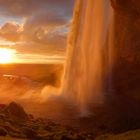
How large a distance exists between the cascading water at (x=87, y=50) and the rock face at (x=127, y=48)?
1.59m

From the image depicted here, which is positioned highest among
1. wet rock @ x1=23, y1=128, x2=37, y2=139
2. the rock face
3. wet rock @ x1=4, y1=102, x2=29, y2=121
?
the rock face

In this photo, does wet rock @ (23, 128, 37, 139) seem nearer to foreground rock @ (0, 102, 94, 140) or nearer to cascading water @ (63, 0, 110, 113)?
foreground rock @ (0, 102, 94, 140)

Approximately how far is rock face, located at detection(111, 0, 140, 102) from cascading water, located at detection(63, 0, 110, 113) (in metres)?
1.59

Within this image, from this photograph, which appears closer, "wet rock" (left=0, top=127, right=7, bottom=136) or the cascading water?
"wet rock" (left=0, top=127, right=7, bottom=136)

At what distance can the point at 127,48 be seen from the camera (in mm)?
36688

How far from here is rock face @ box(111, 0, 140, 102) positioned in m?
35.2

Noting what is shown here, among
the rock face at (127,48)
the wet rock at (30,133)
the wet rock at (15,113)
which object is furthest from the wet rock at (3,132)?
the rock face at (127,48)

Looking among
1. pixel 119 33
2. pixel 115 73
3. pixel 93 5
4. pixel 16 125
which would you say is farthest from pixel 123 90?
pixel 16 125

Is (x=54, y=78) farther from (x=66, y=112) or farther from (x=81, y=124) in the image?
(x=81, y=124)

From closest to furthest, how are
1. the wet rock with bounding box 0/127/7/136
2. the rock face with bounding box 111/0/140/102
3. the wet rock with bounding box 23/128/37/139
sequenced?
the wet rock with bounding box 0/127/7/136 < the wet rock with bounding box 23/128/37/139 < the rock face with bounding box 111/0/140/102

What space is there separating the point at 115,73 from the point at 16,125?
19.5 metres

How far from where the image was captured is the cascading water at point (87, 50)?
124 ft

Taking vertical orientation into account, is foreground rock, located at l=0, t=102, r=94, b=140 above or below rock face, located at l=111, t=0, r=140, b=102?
below

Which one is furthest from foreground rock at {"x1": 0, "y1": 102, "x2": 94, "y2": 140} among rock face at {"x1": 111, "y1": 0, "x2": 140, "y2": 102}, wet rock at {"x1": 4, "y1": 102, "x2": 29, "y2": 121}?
rock face at {"x1": 111, "y1": 0, "x2": 140, "y2": 102}
